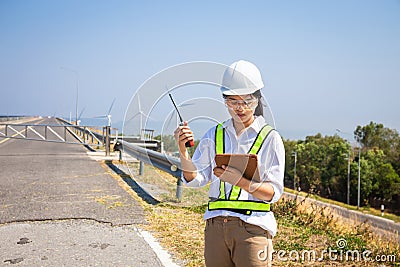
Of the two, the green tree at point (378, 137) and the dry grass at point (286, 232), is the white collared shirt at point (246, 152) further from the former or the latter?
the green tree at point (378, 137)

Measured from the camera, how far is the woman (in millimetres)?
2586

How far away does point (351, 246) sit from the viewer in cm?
565

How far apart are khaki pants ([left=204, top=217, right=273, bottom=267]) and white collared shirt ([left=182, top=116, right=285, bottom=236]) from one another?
0.05 metres

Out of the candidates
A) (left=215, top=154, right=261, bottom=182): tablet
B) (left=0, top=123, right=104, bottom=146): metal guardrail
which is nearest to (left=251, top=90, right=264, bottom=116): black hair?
(left=215, top=154, right=261, bottom=182): tablet

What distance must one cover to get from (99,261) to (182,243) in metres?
1.16

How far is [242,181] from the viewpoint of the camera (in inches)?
98.3

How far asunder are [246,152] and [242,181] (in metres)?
0.23

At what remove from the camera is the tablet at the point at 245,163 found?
2.49 meters

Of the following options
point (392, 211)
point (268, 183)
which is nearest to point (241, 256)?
point (268, 183)

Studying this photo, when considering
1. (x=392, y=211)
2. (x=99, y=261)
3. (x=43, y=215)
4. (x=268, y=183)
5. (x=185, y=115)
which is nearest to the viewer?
(x=268, y=183)

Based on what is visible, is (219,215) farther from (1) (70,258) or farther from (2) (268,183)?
(1) (70,258)

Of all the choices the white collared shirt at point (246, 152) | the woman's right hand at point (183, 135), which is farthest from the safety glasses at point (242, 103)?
the woman's right hand at point (183, 135)

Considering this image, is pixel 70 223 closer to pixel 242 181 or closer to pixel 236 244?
pixel 236 244

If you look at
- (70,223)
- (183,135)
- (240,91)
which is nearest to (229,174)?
(183,135)
